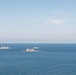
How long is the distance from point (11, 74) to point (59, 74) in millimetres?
16689

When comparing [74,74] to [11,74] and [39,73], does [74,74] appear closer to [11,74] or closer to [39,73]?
[39,73]

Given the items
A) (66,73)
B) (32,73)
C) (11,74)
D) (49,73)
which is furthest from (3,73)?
(66,73)

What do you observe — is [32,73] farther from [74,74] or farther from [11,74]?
[74,74]

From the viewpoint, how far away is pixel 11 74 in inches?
3359

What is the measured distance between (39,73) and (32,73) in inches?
99.6

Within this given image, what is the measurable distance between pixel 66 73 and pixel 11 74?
1969cm

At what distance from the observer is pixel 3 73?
288 ft

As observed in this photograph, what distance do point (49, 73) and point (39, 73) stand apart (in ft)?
12.1

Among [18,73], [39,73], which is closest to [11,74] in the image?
[18,73]

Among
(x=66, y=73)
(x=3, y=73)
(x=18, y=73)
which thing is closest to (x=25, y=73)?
(x=18, y=73)

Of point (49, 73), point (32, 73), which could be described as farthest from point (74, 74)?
point (32, 73)

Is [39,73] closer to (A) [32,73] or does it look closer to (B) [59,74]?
(A) [32,73]

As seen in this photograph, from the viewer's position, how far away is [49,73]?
8700 cm

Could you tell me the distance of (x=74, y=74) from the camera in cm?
8600
